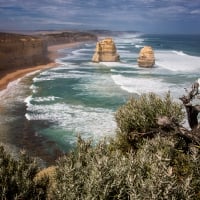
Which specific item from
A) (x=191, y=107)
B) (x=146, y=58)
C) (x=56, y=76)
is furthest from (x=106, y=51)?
(x=191, y=107)

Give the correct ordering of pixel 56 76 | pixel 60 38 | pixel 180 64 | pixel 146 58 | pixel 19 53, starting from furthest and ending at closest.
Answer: pixel 60 38 → pixel 180 64 → pixel 19 53 → pixel 146 58 → pixel 56 76

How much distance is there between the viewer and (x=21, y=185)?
29.3ft

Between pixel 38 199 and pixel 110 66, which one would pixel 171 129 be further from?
pixel 110 66

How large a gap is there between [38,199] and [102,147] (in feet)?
7.72

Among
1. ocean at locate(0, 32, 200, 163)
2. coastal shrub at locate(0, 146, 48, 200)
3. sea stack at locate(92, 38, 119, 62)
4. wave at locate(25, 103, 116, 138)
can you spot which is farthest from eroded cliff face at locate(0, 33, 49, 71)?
coastal shrub at locate(0, 146, 48, 200)

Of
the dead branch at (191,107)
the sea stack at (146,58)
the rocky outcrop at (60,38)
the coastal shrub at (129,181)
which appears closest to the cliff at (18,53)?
the sea stack at (146,58)

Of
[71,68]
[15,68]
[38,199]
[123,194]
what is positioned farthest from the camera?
[71,68]

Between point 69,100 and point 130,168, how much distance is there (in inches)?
1247

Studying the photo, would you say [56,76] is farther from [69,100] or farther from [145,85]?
[69,100]

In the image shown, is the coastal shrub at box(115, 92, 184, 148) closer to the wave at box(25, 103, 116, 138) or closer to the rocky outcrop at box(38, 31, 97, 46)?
the wave at box(25, 103, 116, 138)

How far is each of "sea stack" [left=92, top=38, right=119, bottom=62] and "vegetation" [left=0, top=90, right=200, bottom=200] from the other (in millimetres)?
62134

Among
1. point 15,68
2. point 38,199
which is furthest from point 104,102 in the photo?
point 15,68

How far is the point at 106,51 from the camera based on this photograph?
7675 centimetres

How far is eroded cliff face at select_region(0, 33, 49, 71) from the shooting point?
65125 mm
